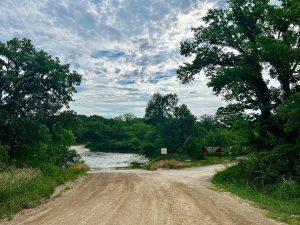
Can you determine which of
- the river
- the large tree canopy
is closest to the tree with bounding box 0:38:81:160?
the large tree canopy

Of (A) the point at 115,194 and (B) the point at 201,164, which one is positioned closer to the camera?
(A) the point at 115,194

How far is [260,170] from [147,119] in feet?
326

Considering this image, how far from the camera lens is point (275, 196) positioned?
70.8 ft

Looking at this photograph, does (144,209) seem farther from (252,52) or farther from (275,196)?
(252,52)

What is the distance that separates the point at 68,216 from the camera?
14.5 m

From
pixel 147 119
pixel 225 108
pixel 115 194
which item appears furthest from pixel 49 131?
pixel 147 119

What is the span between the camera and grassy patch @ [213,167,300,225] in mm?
15266

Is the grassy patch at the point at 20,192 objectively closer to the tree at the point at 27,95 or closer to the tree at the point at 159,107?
the tree at the point at 27,95

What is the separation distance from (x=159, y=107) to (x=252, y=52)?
303ft

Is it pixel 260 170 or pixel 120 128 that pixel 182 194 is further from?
pixel 120 128

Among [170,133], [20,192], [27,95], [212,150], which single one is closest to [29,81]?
[27,95]

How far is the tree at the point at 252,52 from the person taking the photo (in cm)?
2689

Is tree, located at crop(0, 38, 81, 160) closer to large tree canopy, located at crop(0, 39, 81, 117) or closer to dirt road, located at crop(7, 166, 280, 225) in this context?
large tree canopy, located at crop(0, 39, 81, 117)

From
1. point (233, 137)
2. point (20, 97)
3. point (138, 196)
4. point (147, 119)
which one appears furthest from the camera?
point (147, 119)
